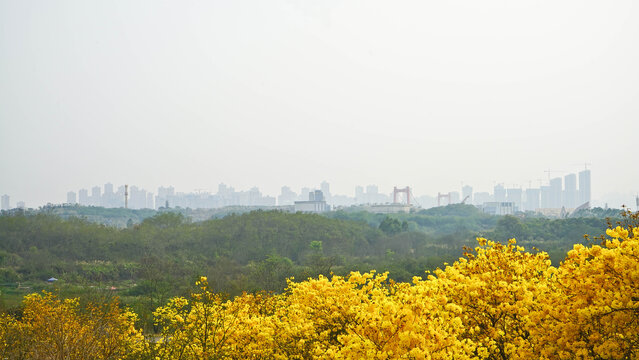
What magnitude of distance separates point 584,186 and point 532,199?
2636cm

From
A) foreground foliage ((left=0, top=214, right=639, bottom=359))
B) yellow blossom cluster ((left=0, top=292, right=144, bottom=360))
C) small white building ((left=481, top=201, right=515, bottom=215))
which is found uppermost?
foreground foliage ((left=0, top=214, right=639, bottom=359))

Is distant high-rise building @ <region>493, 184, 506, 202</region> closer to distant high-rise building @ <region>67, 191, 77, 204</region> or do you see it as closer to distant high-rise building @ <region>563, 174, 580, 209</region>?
distant high-rise building @ <region>563, 174, 580, 209</region>

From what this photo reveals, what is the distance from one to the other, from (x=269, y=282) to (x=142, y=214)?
87.6 metres

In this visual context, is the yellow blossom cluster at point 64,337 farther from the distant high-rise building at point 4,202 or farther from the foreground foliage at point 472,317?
the distant high-rise building at point 4,202

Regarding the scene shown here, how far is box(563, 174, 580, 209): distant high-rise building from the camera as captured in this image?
134 m

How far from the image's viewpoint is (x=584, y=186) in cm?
13162

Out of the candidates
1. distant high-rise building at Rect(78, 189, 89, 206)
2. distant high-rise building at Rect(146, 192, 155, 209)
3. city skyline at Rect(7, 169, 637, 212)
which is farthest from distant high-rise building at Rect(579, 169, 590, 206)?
distant high-rise building at Rect(78, 189, 89, 206)

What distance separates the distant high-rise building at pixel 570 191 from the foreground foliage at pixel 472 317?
14160 cm

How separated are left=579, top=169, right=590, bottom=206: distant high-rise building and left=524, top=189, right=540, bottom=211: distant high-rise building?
834 inches

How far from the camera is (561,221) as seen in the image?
5019 centimetres

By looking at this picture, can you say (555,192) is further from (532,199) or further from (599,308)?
(599,308)

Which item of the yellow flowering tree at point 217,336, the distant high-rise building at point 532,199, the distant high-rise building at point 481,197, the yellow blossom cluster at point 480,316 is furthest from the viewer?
the distant high-rise building at point 481,197

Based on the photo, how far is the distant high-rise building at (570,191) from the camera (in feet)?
440

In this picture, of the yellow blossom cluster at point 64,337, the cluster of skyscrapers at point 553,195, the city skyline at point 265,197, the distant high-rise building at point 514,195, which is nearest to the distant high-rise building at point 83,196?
the city skyline at point 265,197
